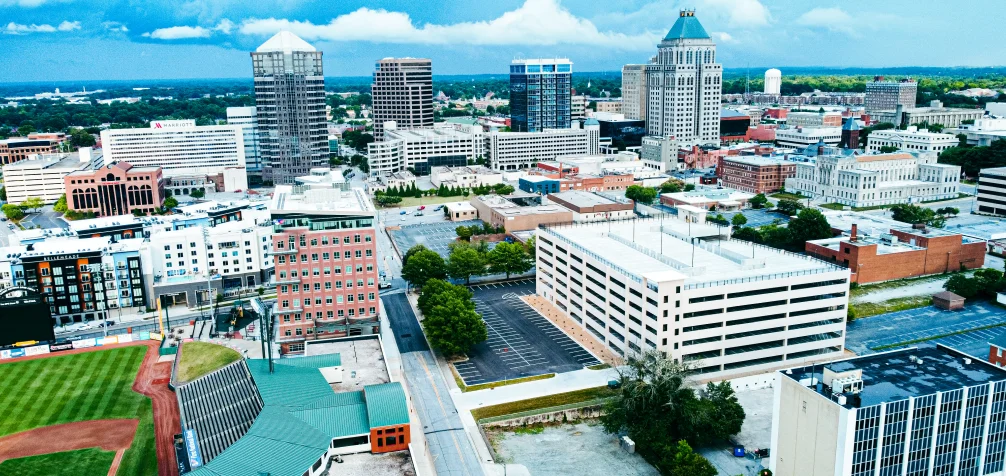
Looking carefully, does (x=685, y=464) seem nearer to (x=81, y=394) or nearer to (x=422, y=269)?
(x=422, y=269)

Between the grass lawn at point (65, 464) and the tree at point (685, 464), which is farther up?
the tree at point (685, 464)

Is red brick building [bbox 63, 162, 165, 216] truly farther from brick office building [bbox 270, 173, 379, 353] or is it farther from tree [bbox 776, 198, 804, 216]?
tree [bbox 776, 198, 804, 216]

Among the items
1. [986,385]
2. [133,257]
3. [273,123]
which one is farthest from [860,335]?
[273,123]

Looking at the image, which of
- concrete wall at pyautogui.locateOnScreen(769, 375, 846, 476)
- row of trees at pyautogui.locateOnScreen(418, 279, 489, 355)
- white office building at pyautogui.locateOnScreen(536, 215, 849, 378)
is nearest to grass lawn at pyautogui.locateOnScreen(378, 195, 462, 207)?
white office building at pyautogui.locateOnScreen(536, 215, 849, 378)

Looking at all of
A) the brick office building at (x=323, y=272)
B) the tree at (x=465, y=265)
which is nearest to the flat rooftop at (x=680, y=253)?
the tree at (x=465, y=265)

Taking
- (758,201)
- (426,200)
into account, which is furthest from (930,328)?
(426,200)

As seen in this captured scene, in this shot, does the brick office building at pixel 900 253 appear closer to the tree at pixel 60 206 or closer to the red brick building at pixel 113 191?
the red brick building at pixel 113 191

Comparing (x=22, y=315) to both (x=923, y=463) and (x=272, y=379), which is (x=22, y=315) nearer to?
(x=272, y=379)

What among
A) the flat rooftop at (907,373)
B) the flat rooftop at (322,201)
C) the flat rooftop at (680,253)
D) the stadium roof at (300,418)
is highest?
the flat rooftop at (322,201)

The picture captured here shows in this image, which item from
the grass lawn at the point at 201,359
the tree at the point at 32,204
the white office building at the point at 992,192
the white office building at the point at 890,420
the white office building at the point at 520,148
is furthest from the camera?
the white office building at the point at 520,148
